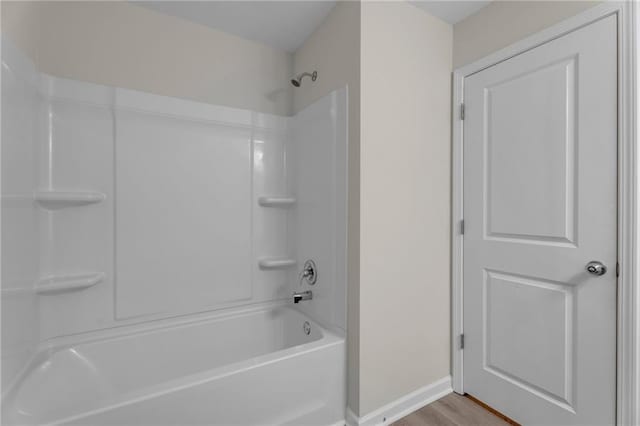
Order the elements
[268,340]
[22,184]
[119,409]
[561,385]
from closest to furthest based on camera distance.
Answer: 1. [119,409]
2. [22,184]
3. [561,385]
4. [268,340]

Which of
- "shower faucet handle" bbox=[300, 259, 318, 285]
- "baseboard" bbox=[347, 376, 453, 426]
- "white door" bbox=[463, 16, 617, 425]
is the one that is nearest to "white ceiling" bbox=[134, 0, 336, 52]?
"white door" bbox=[463, 16, 617, 425]

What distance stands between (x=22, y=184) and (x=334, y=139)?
1.47 meters

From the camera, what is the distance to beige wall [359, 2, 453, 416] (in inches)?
61.7

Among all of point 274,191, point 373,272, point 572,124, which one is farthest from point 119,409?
point 572,124

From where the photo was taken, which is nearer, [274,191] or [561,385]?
[561,385]

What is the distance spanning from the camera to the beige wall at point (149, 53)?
1.54 metres

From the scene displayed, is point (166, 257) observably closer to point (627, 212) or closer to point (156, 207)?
point (156, 207)

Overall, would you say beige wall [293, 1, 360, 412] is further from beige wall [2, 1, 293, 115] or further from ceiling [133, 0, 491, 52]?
beige wall [2, 1, 293, 115]

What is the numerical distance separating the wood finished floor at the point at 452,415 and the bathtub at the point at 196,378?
1.40 ft

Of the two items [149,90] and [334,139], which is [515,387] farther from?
[149,90]

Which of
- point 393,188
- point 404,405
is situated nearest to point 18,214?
point 393,188

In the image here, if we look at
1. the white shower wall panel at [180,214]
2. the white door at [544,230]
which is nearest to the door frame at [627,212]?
the white door at [544,230]

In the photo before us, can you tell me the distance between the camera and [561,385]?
1.42m

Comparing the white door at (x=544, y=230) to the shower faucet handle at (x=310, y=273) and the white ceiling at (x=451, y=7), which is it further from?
the shower faucet handle at (x=310, y=273)
